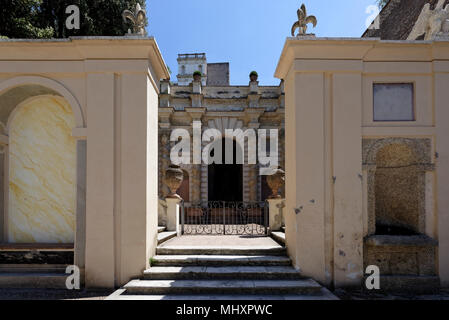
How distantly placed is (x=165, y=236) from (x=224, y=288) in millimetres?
2594

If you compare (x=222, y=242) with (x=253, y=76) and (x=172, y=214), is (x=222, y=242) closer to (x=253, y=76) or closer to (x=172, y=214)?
(x=172, y=214)

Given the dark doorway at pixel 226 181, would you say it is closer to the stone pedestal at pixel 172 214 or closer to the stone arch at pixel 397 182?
the stone pedestal at pixel 172 214

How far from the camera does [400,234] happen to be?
6297 mm

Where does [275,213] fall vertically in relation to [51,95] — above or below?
below

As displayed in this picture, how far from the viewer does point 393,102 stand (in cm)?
623

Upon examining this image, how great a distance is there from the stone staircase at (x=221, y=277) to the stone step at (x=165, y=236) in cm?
24

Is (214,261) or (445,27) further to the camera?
(445,27)

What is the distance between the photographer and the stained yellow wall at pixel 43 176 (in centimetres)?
680

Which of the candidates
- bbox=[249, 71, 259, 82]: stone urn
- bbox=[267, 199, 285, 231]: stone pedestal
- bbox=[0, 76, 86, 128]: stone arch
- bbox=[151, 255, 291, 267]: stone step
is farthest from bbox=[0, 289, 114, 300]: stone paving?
bbox=[249, 71, 259, 82]: stone urn

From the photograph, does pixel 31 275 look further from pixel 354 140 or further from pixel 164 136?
pixel 164 136

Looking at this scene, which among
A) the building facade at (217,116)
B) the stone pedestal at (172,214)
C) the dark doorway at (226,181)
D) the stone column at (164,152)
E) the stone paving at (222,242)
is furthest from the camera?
the dark doorway at (226,181)

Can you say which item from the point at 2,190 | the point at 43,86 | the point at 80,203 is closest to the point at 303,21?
the point at 43,86

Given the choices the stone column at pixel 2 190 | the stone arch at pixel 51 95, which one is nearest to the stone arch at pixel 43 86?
the stone arch at pixel 51 95

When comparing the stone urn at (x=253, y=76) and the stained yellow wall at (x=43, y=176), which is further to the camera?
the stone urn at (x=253, y=76)
